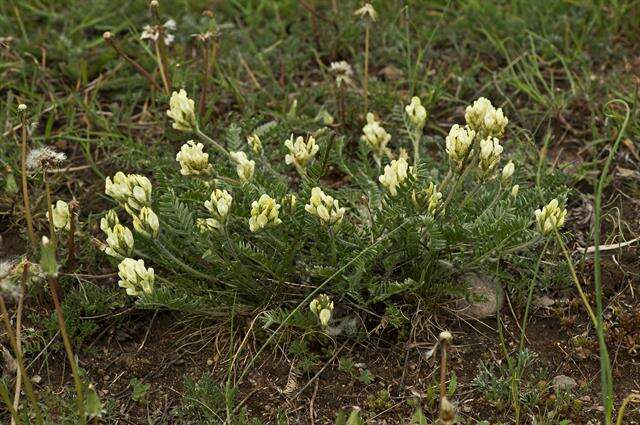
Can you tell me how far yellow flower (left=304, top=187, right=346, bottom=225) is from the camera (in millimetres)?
2705

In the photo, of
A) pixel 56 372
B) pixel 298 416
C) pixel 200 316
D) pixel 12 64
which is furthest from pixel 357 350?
pixel 12 64

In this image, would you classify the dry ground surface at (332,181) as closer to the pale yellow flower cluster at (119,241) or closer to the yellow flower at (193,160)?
the pale yellow flower cluster at (119,241)

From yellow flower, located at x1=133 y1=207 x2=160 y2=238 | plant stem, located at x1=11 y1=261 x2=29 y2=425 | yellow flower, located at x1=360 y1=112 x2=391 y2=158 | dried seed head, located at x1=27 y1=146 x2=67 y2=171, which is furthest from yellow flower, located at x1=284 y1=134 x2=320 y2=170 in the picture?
plant stem, located at x1=11 y1=261 x2=29 y2=425

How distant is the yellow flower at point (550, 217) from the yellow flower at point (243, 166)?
0.91 m

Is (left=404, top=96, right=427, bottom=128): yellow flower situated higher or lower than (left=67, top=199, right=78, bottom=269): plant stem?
higher

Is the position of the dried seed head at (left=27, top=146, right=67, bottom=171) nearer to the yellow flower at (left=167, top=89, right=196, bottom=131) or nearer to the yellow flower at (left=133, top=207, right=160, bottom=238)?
the yellow flower at (left=133, top=207, right=160, bottom=238)

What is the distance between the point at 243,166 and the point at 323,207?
38 cm

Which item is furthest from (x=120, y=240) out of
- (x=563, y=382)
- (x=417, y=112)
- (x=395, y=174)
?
(x=563, y=382)

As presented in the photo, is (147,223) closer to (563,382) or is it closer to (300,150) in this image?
(300,150)

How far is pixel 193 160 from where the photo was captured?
9.25ft

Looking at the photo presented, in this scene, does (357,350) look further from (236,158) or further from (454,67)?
(454,67)

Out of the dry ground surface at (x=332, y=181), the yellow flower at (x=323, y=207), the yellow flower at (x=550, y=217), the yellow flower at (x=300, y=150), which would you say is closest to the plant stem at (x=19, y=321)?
the dry ground surface at (x=332, y=181)

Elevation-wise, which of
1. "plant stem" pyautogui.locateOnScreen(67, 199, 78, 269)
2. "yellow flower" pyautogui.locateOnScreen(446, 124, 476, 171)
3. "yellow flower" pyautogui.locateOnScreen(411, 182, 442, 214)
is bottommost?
"plant stem" pyautogui.locateOnScreen(67, 199, 78, 269)

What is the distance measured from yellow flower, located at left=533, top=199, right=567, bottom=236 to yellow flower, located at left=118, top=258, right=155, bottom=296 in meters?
1.16
